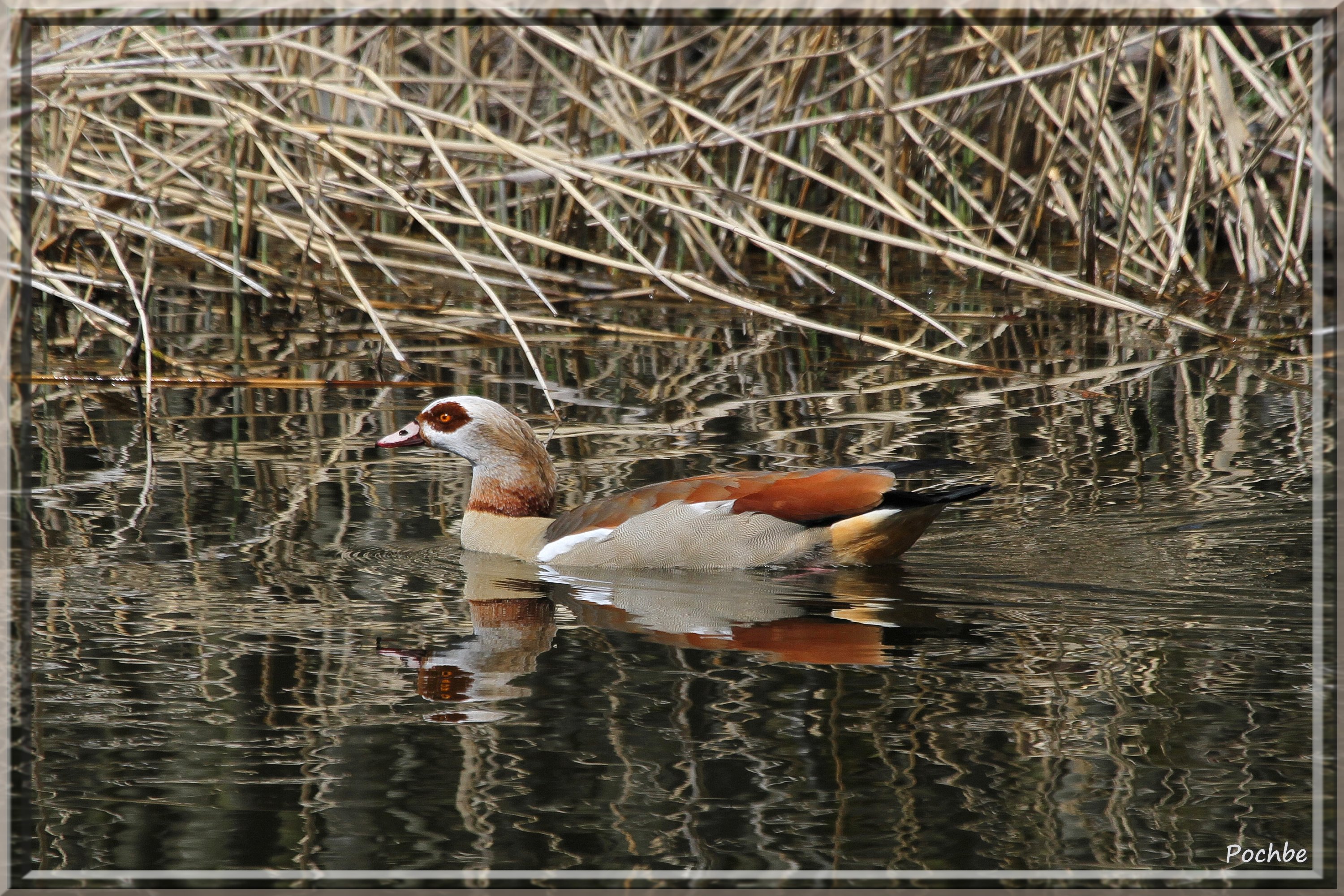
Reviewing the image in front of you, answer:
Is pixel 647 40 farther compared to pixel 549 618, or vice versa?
pixel 647 40

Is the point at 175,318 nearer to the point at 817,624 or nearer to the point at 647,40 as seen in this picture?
the point at 647,40

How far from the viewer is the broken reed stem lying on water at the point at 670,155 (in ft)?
24.3

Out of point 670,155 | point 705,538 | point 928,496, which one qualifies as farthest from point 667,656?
point 670,155

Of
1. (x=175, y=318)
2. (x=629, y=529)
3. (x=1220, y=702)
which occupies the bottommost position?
(x=1220, y=702)

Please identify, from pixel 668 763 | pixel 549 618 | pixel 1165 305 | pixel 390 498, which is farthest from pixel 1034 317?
pixel 668 763

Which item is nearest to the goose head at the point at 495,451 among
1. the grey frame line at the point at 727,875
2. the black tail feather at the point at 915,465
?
the black tail feather at the point at 915,465

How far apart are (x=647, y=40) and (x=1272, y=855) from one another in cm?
827

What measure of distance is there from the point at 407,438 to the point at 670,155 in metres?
3.51

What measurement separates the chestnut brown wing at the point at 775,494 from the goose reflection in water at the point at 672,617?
225 millimetres

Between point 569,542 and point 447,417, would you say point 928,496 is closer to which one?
point 569,542

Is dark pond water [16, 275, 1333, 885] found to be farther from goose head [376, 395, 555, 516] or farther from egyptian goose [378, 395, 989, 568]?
goose head [376, 395, 555, 516]

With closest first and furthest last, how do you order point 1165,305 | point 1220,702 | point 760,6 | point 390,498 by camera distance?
point 1220,702 → point 390,498 → point 760,6 → point 1165,305

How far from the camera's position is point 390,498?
6.32 m

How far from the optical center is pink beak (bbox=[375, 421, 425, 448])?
6188 millimetres
